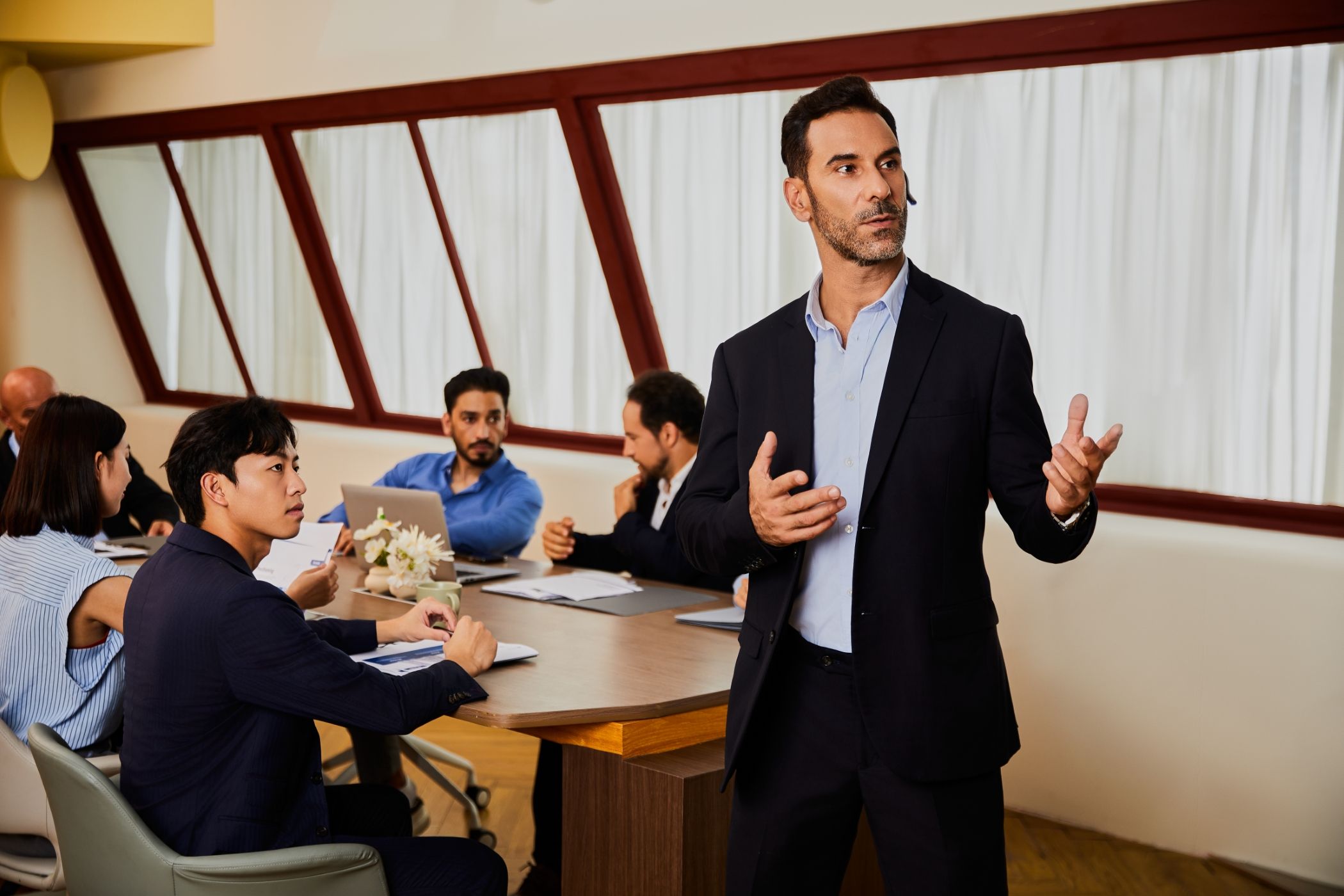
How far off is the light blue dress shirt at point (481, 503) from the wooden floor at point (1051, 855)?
85 centimetres

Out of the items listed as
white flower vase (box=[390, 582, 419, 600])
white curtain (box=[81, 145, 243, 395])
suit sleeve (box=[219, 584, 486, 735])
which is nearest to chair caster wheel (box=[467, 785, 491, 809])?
white flower vase (box=[390, 582, 419, 600])

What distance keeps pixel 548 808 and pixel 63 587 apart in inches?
64.4

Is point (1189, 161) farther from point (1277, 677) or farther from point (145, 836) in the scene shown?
point (145, 836)

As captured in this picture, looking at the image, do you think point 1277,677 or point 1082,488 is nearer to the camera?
point 1082,488

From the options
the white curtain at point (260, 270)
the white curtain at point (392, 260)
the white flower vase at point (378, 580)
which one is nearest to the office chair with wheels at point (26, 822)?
the white flower vase at point (378, 580)

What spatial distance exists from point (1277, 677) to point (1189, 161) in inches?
63.4

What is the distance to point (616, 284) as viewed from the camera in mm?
5629

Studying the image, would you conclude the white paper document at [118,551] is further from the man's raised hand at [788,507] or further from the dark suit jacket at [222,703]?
the man's raised hand at [788,507]

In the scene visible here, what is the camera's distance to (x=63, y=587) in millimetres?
2771

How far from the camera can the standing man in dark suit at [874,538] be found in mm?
1812

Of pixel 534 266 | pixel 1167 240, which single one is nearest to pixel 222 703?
pixel 1167 240

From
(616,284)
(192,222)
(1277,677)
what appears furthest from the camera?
(192,222)

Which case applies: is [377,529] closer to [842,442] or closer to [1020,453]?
[842,442]

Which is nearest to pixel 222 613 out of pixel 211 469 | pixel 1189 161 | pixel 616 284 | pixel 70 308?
pixel 211 469
